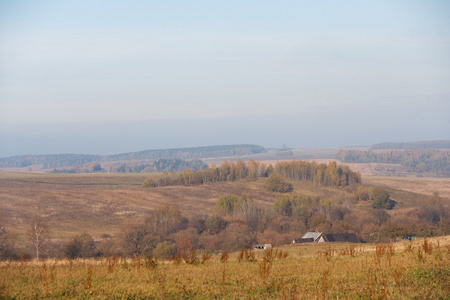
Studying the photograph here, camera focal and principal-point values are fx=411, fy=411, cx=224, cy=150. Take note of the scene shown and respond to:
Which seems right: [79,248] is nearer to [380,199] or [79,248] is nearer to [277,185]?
[380,199]

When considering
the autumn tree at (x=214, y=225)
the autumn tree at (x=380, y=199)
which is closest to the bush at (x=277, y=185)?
the autumn tree at (x=380, y=199)

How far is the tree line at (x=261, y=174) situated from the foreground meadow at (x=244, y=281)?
380 ft

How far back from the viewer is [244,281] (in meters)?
12.3

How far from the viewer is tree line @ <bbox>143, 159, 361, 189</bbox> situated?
132 metres

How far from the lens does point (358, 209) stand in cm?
9500

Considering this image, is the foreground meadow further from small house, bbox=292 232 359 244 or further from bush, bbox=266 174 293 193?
bush, bbox=266 174 293 193

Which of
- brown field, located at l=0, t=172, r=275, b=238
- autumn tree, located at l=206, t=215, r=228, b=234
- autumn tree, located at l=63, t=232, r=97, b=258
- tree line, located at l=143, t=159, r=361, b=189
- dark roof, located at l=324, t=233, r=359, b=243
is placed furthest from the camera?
tree line, located at l=143, t=159, r=361, b=189

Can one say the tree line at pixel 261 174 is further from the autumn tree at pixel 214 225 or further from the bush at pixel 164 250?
the bush at pixel 164 250

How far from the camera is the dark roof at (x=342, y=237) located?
61606 mm

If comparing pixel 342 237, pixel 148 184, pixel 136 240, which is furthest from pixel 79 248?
pixel 148 184

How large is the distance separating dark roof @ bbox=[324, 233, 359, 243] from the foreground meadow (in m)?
47.5

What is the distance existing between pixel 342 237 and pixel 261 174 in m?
87.1

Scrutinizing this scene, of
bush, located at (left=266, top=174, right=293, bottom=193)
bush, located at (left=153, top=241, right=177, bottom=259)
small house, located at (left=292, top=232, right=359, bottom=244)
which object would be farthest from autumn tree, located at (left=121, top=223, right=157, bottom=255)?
bush, located at (left=266, top=174, right=293, bottom=193)

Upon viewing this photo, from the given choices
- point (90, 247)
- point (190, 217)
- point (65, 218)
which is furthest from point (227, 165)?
point (90, 247)
